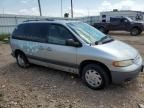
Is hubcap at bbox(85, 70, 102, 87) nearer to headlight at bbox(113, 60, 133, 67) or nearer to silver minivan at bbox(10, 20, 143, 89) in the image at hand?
silver minivan at bbox(10, 20, 143, 89)

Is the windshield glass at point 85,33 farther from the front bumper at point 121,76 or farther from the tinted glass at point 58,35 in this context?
the front bumper at point 121,76

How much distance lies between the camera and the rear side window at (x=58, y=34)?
5229 millimetres

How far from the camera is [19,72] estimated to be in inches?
253

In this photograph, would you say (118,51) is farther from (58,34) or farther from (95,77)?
(58,34)

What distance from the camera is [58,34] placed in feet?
17.9

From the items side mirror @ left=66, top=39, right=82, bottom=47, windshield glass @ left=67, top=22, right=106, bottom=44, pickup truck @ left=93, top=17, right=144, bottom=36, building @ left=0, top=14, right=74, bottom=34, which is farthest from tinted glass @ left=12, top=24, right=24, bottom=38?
pickup truck @ left=93, top=17, right=144, bottom=36

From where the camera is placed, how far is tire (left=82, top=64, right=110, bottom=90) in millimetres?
4566

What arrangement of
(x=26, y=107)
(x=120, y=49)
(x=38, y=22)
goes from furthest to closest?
(x=38, y=22)
(x=120, y=49)
(x=26, y=107)

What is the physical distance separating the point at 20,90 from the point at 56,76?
4.04 feet

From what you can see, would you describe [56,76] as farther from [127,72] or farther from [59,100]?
[127,72]

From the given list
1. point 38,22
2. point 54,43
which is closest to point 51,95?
point 54,43

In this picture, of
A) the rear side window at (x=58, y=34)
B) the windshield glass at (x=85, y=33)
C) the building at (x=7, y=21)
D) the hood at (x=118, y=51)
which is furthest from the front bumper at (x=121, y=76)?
the building at (x=7, y=21)

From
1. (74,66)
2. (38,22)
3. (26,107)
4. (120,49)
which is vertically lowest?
(26,107)

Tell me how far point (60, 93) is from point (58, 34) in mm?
1677
